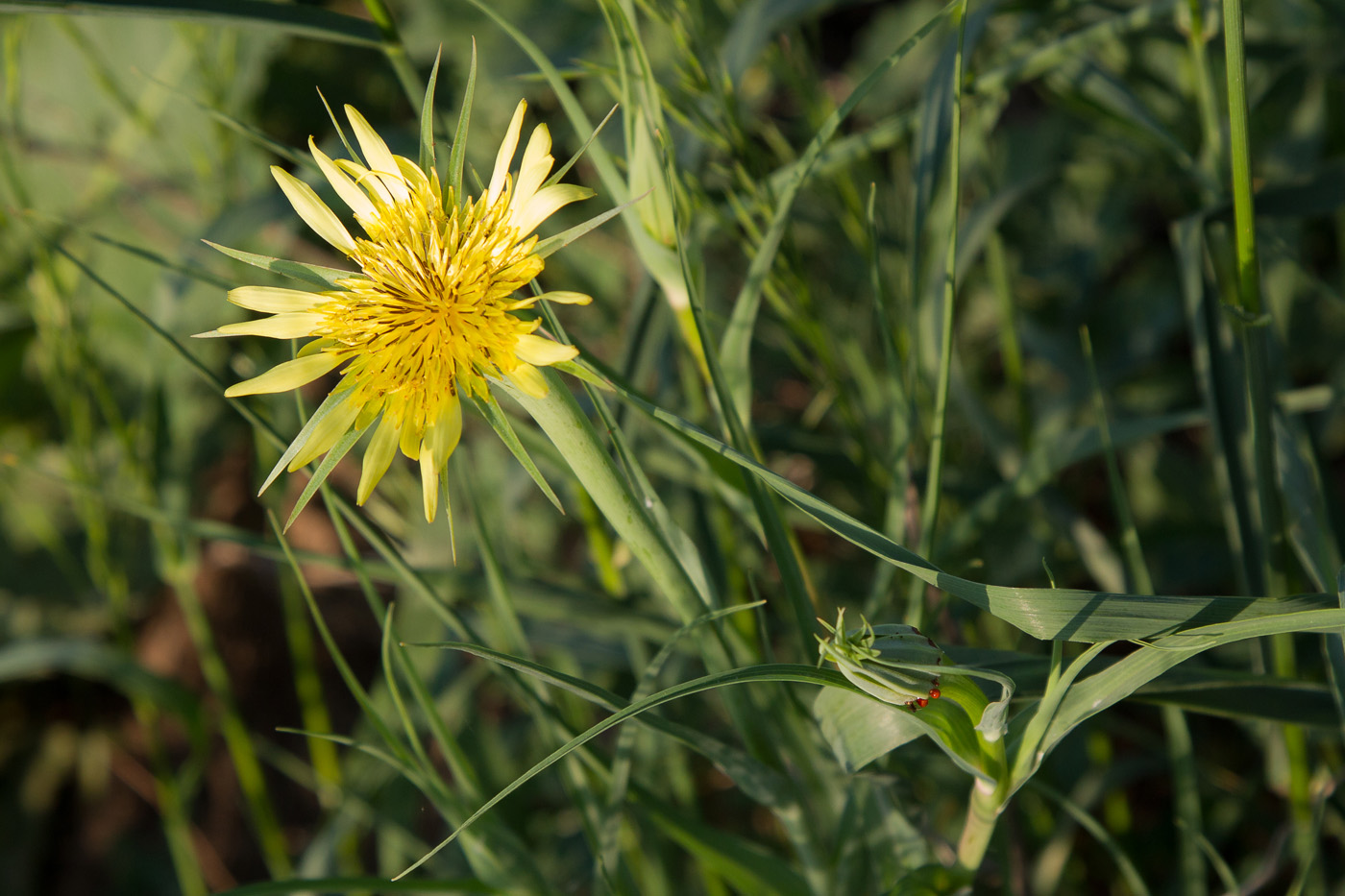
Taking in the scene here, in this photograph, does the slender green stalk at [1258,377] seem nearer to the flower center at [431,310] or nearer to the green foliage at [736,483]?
the green foliage at [736,483]

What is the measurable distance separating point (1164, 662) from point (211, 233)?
0.57 metres

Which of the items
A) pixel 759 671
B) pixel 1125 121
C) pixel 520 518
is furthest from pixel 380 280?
pixel 520 518

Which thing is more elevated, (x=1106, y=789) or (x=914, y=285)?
(x=914, y=285)

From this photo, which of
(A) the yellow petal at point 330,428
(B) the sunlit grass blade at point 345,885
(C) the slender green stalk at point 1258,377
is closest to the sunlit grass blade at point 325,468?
(A) the yellow petal at point 330,428

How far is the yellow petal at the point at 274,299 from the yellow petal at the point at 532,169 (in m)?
0.08

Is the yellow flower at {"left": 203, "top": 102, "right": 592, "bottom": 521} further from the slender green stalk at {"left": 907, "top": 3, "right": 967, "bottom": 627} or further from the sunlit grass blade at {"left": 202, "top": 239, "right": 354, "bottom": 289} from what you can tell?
the slender green stalk at {"left": 907, "top": 3, "right": 967, "bottom": 627}

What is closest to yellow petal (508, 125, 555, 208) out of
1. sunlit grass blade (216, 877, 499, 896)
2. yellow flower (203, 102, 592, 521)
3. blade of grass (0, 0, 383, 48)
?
yellow flower (203, 102, 592, 521)

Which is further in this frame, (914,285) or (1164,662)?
(914,285)

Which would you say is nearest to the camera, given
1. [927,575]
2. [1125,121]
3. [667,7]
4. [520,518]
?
[927,575]

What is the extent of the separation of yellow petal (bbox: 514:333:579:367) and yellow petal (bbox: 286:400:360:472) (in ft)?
0.21

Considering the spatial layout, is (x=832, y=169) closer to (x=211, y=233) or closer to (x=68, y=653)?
(x=211, y=233)

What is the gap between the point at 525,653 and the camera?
1.30 feet

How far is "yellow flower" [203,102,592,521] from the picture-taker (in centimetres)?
27

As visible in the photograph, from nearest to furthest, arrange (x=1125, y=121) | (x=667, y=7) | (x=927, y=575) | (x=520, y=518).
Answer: (x=927, y=575), (x=667, y=7), (x=1125, y=121), (x=520, y=518)
